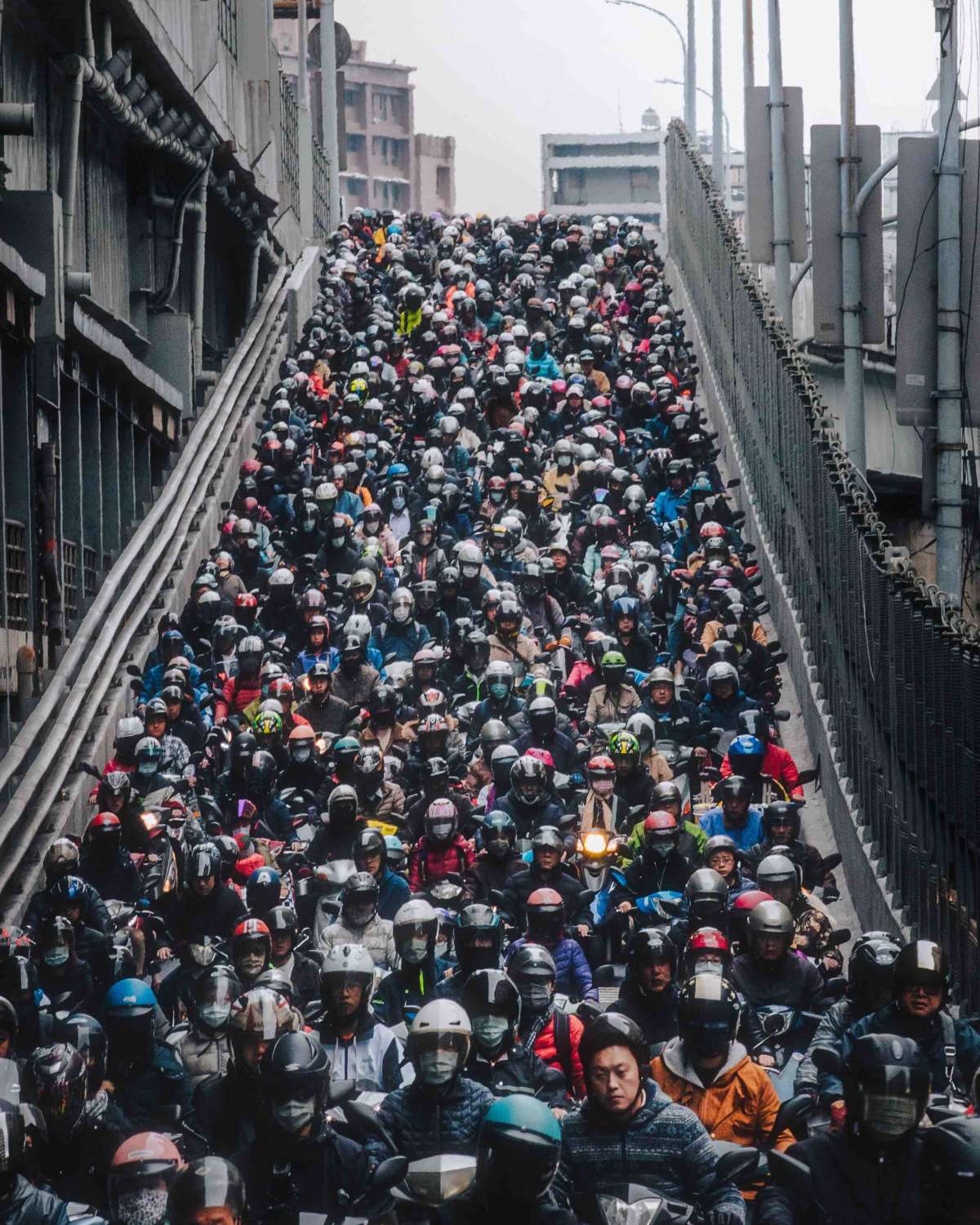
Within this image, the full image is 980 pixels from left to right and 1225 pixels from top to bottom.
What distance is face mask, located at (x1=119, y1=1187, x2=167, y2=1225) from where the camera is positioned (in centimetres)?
804

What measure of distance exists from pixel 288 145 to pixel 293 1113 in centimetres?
3653

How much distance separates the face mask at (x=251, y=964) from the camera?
39.2 ft

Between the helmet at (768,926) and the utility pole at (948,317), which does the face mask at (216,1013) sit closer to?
the helmet at (768,926)

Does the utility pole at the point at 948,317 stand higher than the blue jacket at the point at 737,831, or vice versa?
the utility pole at the point at 948,317

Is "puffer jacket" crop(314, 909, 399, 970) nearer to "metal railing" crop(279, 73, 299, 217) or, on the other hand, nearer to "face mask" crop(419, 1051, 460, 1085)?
"face mask" crop(419, 1051, 460, 1085)

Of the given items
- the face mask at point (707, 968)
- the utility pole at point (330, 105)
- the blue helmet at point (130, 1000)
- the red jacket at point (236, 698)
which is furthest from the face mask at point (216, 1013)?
the utility pole at point (330, 105)

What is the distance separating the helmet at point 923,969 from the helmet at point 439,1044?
6.31ft

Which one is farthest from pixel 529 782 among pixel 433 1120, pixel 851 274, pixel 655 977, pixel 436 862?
pixel 851 274

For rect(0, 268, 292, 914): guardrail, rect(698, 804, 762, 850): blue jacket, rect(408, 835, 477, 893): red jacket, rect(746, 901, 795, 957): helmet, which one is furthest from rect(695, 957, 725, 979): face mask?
rect(0, 268, 292, 914): guardrail

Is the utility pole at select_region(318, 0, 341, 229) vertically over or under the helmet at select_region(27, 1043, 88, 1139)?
over

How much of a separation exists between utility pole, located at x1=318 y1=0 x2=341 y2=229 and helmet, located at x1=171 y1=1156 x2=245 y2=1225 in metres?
45.0

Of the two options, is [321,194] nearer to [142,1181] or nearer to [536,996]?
Answer: [536,996]

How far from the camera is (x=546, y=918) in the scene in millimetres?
12727

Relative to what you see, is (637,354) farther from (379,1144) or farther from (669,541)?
(379,1144)
